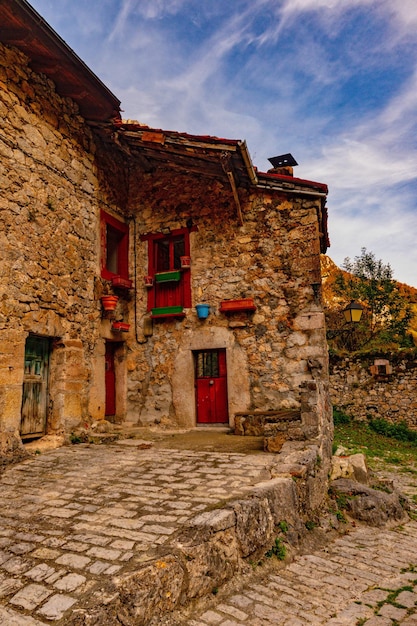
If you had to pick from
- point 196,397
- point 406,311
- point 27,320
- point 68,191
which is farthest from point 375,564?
point 406,311

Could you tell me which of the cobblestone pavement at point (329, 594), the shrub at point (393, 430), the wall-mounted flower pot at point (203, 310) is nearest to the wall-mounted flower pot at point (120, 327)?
the wall-mounted flower pot at point (203, 310)

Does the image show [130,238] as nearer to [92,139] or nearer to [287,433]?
[92,139]

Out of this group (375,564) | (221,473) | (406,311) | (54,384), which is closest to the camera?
(375,564)

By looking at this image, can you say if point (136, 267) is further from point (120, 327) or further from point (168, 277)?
point (120, 327)

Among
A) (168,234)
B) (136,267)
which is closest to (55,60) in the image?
(168,234)

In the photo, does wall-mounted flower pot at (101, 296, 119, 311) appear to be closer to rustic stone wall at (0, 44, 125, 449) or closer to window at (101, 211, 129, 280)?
rustic stone wall at (0, 44, 125, 449)

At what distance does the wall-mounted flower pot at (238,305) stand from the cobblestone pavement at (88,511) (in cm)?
306

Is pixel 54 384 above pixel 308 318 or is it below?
below

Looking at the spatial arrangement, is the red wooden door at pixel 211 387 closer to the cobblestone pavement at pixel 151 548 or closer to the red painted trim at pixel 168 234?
the red painted trim at pixel 168 234

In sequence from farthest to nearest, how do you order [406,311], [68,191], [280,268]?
1. [406,311]
2. [280,268]
3. [68,191]

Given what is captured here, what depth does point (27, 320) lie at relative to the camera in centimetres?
597

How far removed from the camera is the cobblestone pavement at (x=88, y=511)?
2.29 m

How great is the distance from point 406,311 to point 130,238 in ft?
41.7

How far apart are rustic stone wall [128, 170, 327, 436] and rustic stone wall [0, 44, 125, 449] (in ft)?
4.21
